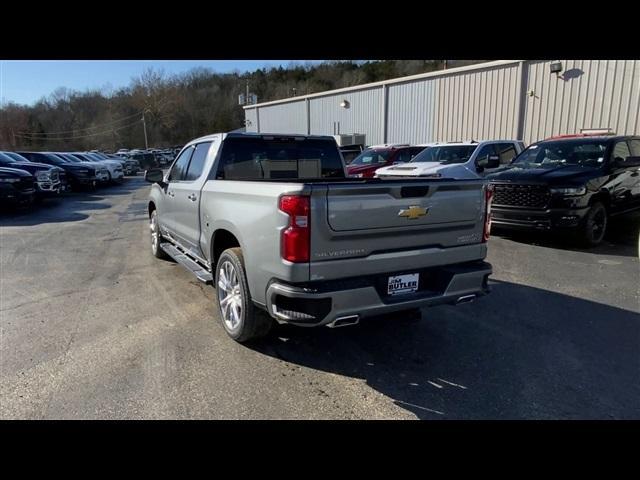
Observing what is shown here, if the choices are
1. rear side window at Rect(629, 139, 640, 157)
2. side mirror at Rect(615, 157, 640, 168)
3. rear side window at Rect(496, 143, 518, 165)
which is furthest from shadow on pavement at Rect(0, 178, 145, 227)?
rear side window at Rect(629, 139, 640, 157)

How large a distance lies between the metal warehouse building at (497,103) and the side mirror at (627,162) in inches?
85.7

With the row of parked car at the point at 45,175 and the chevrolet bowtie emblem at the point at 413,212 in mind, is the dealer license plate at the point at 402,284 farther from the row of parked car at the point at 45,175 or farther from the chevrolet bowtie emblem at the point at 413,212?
the row of parked car at the point at 45,175

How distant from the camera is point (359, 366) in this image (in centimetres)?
354

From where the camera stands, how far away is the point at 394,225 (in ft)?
10.5

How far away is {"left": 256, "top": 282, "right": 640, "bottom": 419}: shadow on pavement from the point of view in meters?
2.96

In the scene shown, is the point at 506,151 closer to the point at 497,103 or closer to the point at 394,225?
the point at 497,103

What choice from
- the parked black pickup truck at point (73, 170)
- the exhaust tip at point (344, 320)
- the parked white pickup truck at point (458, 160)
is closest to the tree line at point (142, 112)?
the parked black pickup truck at point (73, 170)

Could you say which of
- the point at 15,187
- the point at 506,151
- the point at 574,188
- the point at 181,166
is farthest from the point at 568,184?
the point at 15,187

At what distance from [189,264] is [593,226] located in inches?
279

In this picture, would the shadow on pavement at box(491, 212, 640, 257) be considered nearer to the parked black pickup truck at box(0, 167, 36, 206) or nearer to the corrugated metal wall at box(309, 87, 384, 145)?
the parked black pickup truck at box(0, 167, 36, 206)

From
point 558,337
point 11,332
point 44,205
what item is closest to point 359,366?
point 558,337

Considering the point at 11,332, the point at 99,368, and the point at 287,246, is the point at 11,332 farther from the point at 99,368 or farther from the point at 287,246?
the point at 287,246

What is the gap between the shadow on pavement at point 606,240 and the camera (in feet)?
24.6
